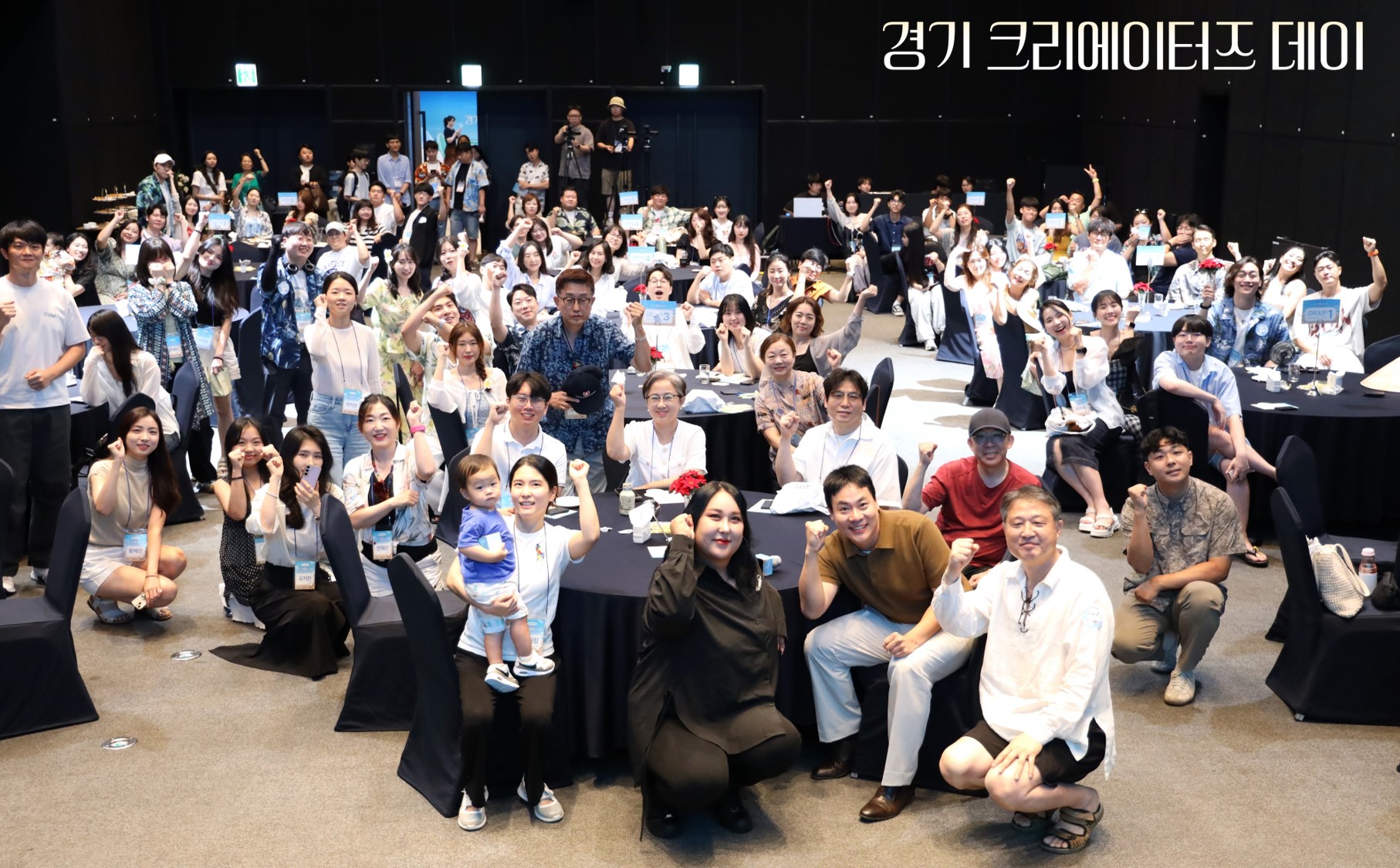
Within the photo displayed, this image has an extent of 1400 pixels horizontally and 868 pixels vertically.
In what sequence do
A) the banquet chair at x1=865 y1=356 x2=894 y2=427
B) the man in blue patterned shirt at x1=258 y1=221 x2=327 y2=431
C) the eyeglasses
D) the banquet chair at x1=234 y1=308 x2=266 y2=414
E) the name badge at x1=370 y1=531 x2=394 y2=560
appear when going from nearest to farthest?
1. the eyeglasses
2. the name badge at x1=370 y1=531 x2=394 y2=560
3. the banquet chair at x1=865 y1=356 x2=894 y2=427
4. the man in blue patterned shirt at x1=258 y1=221 x2=327 y2=431
5. the banquet chair at x1=234 y1=308 x2=266 y2=414

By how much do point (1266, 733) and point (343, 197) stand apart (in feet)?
48.1

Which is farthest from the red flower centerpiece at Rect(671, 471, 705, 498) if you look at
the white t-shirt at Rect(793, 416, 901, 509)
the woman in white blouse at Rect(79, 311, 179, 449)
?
the woman in white blouse at Rect(79, 311, 179, 449)

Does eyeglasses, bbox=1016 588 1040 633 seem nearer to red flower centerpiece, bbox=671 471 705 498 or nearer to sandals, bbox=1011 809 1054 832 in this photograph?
sandals, bbox=1011 809 1054 832

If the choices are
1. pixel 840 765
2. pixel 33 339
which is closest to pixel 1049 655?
pixel 840 765

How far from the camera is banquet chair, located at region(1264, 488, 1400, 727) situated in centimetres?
532

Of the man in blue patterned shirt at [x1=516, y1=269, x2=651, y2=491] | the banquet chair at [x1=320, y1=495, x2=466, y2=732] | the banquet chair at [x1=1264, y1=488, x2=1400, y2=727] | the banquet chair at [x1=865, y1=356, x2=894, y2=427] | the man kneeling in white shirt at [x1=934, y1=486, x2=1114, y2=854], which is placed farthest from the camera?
the banquet chair at [x1=865, y1=356, x2=894, y2=427]

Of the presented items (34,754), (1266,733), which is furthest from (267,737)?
(1266,733)

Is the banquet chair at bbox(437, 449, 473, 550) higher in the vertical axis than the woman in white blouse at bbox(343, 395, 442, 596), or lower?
lower

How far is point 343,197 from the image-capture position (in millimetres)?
17703

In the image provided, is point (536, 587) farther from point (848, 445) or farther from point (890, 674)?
point (848, 445)

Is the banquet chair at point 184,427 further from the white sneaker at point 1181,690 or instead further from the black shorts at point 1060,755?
the white sneaker at point 1181,690

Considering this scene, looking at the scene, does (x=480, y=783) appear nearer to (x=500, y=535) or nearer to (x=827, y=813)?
(x=500, y=535)

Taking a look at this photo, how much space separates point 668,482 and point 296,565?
1.63 metres

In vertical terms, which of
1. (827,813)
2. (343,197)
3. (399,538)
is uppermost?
(343,197)
